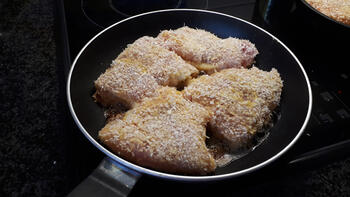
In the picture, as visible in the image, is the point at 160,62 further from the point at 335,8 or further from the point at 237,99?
the point at 335,8

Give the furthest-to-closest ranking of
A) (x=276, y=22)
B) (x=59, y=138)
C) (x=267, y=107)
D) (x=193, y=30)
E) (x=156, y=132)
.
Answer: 1. (x=276, y=22)
2. (x=193, y=30)
3. (x=59, y=138)
4. (x=267, y=107)
5. (x=156, y=132)

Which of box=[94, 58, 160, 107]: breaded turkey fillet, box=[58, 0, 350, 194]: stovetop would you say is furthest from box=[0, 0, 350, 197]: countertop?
box=[94, 58, 160, 107]: breaded turkey fillet

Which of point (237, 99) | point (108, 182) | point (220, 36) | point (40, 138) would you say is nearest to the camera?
point (108, 182)

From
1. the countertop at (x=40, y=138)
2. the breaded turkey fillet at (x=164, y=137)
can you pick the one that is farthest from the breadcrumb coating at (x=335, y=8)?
the breaded turkey fillet at (x=164, y=137)

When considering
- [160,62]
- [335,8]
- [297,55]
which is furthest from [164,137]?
[335,8]

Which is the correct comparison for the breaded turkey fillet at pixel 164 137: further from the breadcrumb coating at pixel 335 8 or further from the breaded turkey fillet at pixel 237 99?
the breadcrumb coating at pixel 335 8

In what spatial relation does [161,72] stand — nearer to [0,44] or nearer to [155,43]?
[155,43]

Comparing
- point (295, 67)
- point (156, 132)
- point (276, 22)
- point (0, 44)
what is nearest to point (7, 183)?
point (156, 132)

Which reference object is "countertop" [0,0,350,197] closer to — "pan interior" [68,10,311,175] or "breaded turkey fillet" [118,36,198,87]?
"pan interior" [68,10,311,175]
